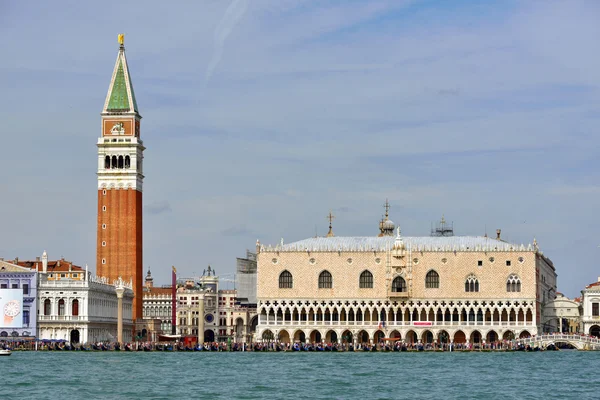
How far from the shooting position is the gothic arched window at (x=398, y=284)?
127 metres

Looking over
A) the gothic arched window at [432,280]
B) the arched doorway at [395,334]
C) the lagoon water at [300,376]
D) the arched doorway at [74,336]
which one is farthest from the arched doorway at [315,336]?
the arched doorway at [74,336]

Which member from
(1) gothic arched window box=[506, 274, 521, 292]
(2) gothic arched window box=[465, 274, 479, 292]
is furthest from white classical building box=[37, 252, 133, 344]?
(1) gothic arched window box=[506, 274, 521, 292]

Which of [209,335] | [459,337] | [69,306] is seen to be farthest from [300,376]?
[209,335]

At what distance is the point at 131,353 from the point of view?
115m

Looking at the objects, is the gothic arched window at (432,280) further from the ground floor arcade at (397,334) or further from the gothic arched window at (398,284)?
the ground floor arcade at (397,334)

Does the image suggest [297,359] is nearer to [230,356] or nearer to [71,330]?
[230,356]

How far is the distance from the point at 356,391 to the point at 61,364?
97.2 feet

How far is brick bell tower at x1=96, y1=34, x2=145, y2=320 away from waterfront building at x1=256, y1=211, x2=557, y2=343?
15852 mm

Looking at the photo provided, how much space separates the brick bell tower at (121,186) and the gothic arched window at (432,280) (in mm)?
30238

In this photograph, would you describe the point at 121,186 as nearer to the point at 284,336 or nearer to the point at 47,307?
the point at 47,307

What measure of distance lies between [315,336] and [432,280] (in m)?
12.1

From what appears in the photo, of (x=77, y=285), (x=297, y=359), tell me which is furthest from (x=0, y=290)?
(x=297, y=359)

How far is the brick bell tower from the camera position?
138 metres

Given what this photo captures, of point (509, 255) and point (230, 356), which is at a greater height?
point (509, 255)
